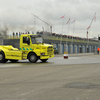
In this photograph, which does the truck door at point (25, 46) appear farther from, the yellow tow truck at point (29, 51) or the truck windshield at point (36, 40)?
the truck windshield at point (36, 40)

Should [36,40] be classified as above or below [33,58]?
above

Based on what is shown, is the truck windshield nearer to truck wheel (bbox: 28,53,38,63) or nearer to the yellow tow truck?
the yellow tow truck

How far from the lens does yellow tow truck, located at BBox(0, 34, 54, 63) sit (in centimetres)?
2083

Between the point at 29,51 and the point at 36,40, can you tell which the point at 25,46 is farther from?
the point at 36,40

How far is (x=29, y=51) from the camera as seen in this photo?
20984mm

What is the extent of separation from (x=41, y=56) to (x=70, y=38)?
58805 mm

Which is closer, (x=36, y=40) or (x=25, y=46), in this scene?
(x=25, y=46)

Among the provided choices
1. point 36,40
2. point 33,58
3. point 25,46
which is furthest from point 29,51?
point 36,40

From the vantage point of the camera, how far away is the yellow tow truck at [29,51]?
20.8 meters

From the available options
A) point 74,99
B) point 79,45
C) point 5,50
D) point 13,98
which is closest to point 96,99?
point 74,99

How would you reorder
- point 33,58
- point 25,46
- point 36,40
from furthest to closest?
point 36,40 → point 25,46 → point 33,58

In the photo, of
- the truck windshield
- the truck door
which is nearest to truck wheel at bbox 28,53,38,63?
the truck door

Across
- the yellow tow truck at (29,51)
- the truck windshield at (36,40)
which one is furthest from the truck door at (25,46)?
the truck windshield at (36,40)

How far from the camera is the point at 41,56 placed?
2078 centimetres
